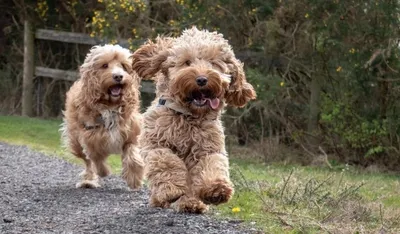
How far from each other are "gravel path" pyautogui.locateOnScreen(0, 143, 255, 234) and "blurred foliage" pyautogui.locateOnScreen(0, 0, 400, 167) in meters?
5.24

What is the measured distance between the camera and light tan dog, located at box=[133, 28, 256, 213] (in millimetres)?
7676

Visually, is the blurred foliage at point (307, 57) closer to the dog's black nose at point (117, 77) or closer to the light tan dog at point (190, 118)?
the dog's black nose at point (117, 77)

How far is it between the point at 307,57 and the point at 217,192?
373 inches

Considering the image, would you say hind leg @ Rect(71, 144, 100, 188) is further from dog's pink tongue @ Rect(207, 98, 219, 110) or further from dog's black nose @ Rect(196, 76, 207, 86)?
dog's black nose @ Rect(196, 76, 207, 86)

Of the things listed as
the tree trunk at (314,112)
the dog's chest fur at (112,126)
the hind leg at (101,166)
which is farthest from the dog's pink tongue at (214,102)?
the tree trunk at (314,112)

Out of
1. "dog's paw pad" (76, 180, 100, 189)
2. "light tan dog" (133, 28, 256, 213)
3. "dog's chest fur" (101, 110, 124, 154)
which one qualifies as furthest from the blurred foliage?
"light tan dog" (133, 28, 256, 213)

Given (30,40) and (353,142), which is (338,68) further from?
(30,40)

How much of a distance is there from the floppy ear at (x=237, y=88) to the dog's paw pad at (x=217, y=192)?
96cm

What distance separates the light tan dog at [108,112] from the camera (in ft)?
35.3

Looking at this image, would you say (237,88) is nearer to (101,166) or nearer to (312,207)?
(312,207)

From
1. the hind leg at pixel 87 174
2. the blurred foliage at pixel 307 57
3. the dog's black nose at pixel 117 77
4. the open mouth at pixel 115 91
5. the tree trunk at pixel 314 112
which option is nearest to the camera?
the dog's black nose at pixel 117 77

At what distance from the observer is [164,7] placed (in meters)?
19.6

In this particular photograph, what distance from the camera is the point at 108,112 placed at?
1099cm

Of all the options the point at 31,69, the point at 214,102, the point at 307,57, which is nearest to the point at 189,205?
the point at 214,102
